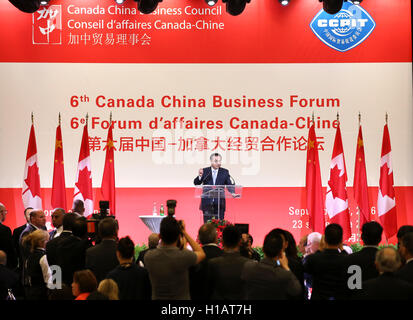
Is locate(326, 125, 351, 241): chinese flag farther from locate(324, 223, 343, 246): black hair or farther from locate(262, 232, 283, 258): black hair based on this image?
locate(262, 232, 283, 258): black hair

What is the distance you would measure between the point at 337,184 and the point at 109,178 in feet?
10.6

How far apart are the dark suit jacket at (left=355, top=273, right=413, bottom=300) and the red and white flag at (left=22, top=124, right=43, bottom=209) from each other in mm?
6227

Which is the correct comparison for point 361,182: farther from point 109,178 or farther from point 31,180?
point 31,180

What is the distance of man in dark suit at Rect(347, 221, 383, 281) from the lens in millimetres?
3822

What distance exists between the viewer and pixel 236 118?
9.12m

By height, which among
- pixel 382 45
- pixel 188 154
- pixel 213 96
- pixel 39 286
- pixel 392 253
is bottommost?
pixel 39 286

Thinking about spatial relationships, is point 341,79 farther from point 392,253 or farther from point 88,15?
point 392,253

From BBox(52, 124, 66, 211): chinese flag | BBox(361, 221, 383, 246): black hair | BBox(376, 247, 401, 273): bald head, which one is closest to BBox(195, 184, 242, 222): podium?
BBox(52, 124, 66, 211): chinese flag

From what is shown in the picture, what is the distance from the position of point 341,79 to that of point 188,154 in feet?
8.64

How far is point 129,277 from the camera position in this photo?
3611mm

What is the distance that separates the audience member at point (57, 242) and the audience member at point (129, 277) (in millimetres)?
902

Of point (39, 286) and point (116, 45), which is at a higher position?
point (116, 45)

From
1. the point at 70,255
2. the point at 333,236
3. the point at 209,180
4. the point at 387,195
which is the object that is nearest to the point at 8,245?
the point at 70,255
